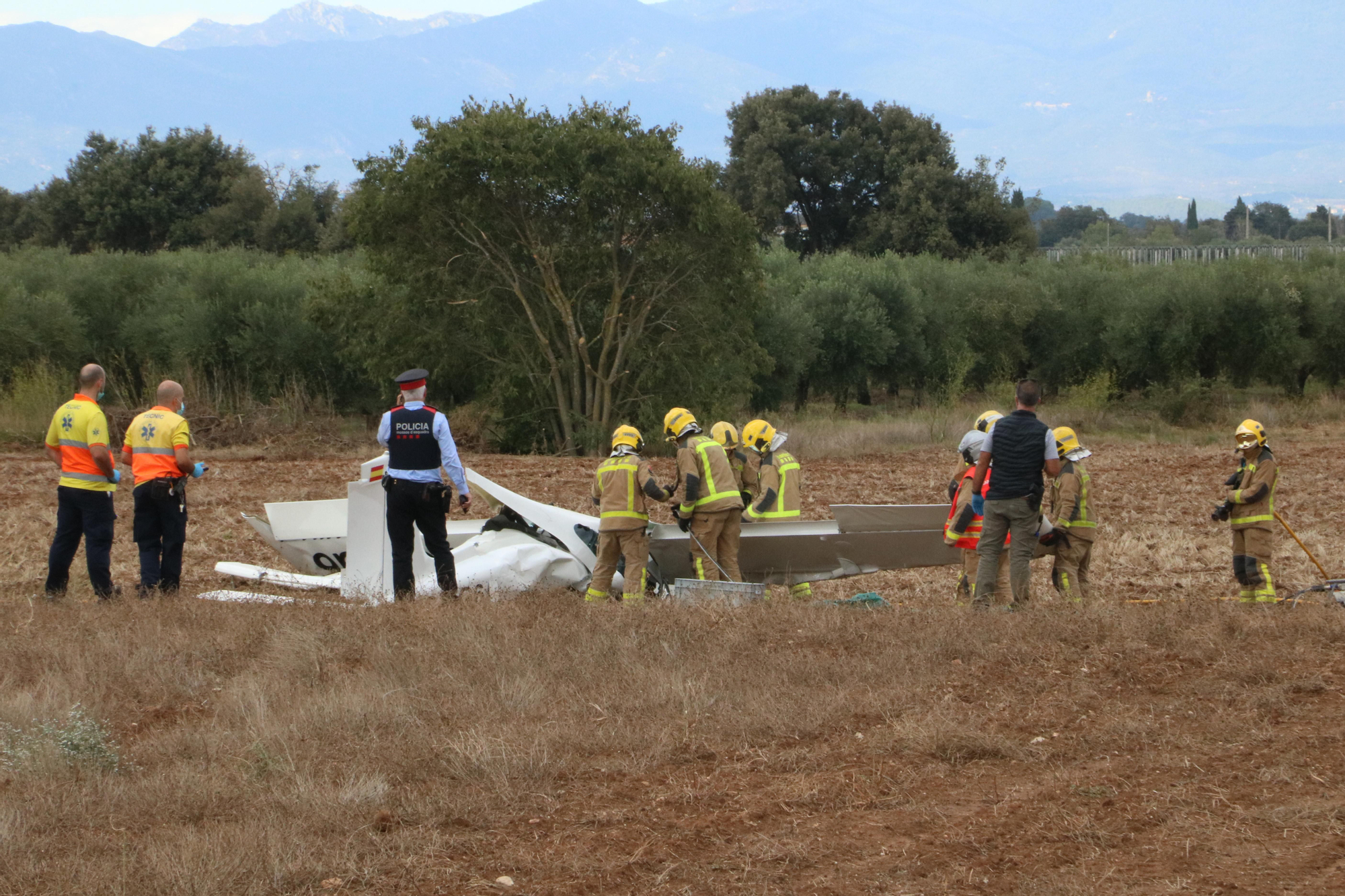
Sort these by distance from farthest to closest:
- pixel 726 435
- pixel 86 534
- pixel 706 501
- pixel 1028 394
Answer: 1. pixel 726 435
2. pixel 706 501
3. pixel 86 534
4. pixel 1028 394

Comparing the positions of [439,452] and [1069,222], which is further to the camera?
[1069,222]

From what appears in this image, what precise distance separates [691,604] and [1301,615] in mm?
4004

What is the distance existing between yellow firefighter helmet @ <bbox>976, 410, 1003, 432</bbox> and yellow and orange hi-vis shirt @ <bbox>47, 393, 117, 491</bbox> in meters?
6.43

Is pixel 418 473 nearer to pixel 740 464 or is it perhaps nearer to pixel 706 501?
pixel 706 501

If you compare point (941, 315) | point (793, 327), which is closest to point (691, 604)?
point (793, 327)

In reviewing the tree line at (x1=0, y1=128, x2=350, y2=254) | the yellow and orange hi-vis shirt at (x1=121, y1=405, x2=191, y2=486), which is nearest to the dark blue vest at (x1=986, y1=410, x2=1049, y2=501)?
the yellow and orange hi-vis shirt at (x1=121, y1=405, x2=191, y2=486)

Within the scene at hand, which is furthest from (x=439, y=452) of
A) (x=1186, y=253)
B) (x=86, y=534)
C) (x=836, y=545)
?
(x=1186, y=253)

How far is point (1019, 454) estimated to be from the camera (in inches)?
325

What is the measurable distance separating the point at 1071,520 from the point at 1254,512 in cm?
141

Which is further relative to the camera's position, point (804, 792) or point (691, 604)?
point (691, 604)

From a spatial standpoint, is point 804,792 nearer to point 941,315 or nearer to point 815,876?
point 815,876

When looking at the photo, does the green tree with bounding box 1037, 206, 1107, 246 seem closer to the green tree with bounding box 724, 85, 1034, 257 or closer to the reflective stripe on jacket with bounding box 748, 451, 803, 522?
the green tree with bounding box 724, 85, 1034, 257

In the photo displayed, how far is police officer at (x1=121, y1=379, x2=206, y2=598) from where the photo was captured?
8.51 m

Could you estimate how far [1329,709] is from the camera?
232 inches
